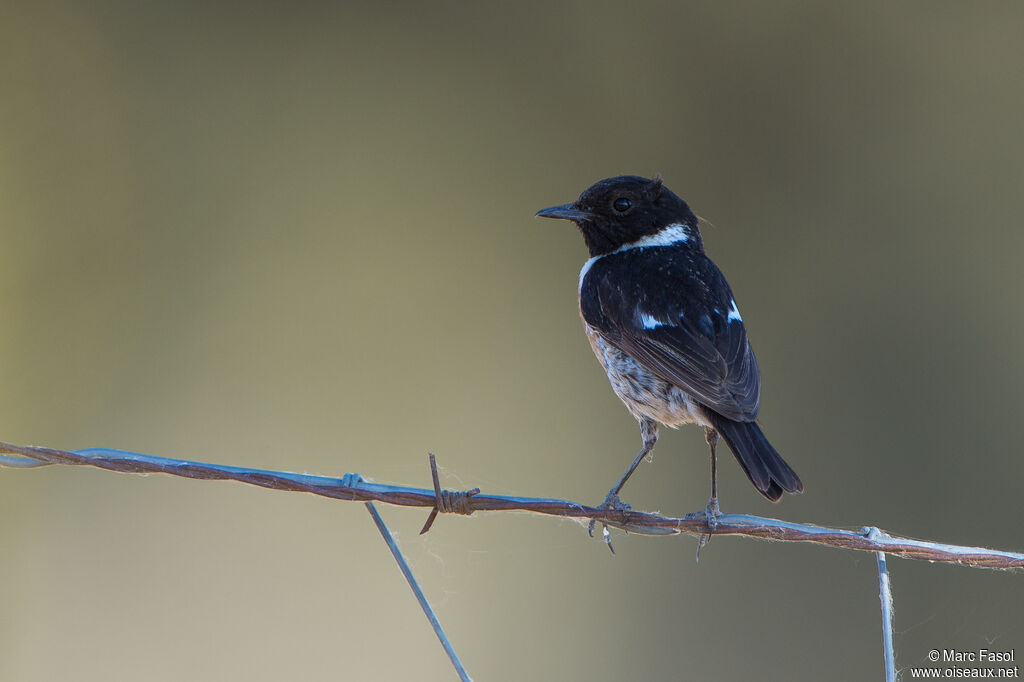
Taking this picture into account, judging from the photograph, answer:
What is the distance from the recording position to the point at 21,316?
8.31 m

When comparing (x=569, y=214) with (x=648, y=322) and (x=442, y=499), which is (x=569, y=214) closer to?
(x=648, y=322)

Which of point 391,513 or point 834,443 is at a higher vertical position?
point 834,443

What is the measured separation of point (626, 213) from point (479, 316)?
4457 mm

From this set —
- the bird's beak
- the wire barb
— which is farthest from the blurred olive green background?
the wire barb

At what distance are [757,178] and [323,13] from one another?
466 centimetres

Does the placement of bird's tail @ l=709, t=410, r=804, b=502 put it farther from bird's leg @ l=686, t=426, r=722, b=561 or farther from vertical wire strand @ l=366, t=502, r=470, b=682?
vertical wire strand @ l=366, t=502, r=470, b=682

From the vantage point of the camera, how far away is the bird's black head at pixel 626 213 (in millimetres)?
4172

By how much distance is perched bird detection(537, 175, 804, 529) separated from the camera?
10.6ft

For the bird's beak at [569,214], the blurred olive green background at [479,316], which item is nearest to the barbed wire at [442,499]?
the bird's beak at [569,214]

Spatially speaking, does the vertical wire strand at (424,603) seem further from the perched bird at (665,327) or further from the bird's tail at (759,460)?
the bird's tail at (759,460)

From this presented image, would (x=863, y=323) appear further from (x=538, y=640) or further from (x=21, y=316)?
(x=21, y=316)

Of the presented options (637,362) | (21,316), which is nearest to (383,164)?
(21,316)

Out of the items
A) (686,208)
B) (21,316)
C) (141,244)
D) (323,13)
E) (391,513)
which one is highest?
(323,13)

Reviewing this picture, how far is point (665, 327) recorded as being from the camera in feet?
11.5
